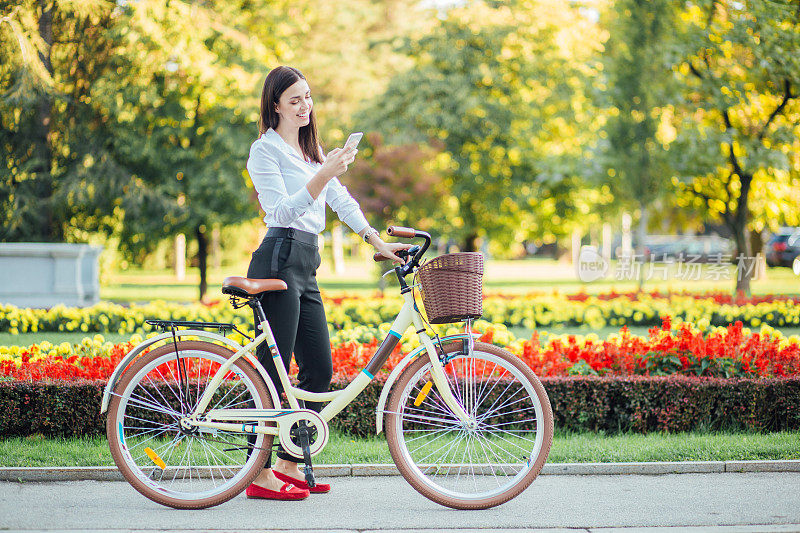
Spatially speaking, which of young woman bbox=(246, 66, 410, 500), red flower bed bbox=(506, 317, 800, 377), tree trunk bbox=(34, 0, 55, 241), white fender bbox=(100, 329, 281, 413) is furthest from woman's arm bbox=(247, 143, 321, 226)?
tree trunk bbox=(34, 0, 55, 241)

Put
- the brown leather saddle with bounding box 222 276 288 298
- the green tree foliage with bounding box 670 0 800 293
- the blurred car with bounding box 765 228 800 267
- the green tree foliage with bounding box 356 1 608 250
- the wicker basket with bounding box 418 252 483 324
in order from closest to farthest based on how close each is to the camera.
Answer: the wicker basket with bounding box 418 252 483 324, the brown leather saddle with bounding box 222 276 288 298, the green tree foliage with bounding box 670 0 800 293, the green tree foliage with bounding box 356 1 608 250, the blurred car with bounding box 765 228 800 267

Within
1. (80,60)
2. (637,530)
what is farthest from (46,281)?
(637,530)

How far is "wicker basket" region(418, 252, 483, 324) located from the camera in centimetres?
376

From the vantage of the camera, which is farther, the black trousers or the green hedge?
the green hedge

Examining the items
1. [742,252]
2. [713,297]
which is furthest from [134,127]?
[742,252]

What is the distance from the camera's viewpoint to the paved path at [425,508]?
380 centimetres

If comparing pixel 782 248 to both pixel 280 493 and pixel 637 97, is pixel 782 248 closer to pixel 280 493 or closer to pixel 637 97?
pixel 637 97

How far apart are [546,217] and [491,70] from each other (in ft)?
18.5

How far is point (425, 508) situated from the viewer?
411 centimetres

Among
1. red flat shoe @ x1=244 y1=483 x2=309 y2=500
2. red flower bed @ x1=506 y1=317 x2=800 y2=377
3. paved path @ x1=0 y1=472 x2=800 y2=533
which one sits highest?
red flower bed @ x1=506 y1=317 x2=800 y2=377

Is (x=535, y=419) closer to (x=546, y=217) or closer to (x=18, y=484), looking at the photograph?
(x=18, y=484)

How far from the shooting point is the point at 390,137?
2541cm

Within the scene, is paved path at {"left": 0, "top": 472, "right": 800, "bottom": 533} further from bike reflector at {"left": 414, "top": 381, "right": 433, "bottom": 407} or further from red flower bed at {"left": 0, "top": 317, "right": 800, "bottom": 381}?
red flower bed at {"left": 0, "top": 317, "right": 800, "bottom": 381}

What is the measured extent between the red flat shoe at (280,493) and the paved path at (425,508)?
43 mm
